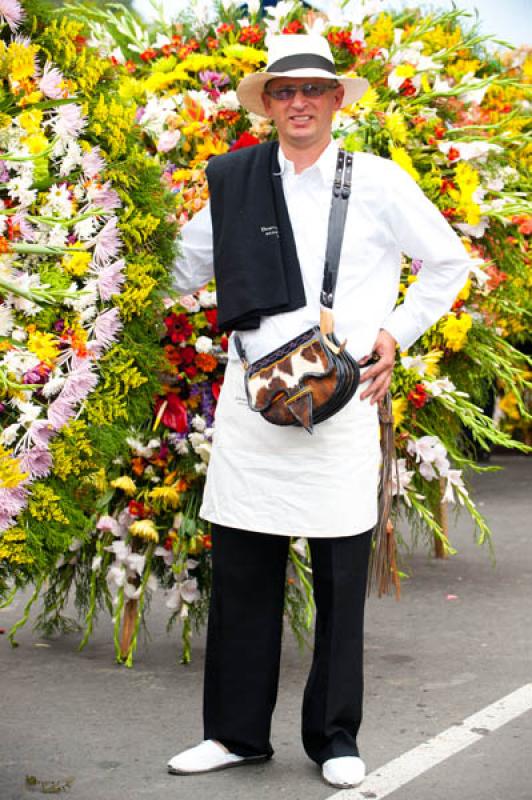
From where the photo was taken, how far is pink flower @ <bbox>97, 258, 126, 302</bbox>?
12.8 feet

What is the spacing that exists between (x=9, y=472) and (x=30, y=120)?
88 centimetres

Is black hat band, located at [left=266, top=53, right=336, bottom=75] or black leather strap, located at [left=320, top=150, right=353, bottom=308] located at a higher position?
black hat band, located at [left=266, top=53, right=336, bottom=75]

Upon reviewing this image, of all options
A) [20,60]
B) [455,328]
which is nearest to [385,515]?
[455,328]

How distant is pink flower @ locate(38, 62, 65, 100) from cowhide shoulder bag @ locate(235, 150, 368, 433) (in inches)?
31.2

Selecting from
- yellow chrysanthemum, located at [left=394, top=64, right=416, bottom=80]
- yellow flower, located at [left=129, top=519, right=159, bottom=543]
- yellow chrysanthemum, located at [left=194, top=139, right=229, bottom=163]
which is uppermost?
yellow chrysanthemum, located at [left=394, top=64, right=416, bottom=80]

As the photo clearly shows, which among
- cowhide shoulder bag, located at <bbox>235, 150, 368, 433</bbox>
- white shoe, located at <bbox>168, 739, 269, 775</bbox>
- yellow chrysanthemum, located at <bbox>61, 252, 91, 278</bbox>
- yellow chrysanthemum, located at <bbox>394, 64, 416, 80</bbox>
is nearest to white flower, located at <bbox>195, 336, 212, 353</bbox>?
cowhide shoulder bag, located at <bbox>235, 150, 368, 433</bbox>

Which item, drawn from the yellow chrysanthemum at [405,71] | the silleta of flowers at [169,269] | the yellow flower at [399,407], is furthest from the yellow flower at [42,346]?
the yellow chrysanthemum at [405,71]

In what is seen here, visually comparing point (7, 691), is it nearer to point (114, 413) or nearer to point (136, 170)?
point (114, 413)

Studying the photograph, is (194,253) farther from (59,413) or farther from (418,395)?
(418,395)

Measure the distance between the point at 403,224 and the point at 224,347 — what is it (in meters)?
1.09

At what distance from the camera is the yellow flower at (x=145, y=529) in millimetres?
5031

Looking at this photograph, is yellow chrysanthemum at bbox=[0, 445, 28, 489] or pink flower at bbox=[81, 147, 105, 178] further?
pink flower at bbox=[81, 147, 105, 178]

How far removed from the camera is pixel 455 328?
220 inches

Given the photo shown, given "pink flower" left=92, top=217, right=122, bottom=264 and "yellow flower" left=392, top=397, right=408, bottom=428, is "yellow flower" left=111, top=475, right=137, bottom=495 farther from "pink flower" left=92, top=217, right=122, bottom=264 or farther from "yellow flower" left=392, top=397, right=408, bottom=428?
"pink flower" left=92, top=217, right=122, bottom=264
